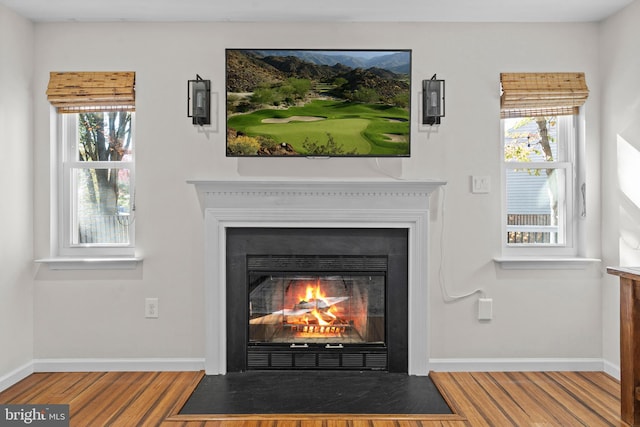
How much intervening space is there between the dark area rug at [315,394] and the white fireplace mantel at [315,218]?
190 mm

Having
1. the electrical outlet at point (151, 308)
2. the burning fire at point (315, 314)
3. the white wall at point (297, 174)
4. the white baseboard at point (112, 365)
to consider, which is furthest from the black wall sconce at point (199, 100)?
the white baseboard at point (112, 365)

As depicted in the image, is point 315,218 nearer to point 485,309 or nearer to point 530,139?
point 485,309

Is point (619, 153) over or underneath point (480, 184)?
over

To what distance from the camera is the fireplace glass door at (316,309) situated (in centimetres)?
316

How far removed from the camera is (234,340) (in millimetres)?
3127

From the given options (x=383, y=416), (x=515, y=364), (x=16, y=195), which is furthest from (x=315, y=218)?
(x=16, y=195)

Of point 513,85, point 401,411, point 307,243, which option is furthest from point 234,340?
point 513,85

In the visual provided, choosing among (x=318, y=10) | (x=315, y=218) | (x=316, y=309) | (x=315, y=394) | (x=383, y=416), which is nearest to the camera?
(x=383, y=416)

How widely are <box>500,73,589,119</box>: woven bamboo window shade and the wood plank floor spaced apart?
1.80m

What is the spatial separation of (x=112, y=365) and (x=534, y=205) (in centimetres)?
306

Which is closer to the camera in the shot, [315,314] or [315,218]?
[315,218]

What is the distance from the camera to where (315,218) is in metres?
3.10

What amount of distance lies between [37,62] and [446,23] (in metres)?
2.73

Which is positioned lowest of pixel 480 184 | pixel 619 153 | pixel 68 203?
pixel 68 203
